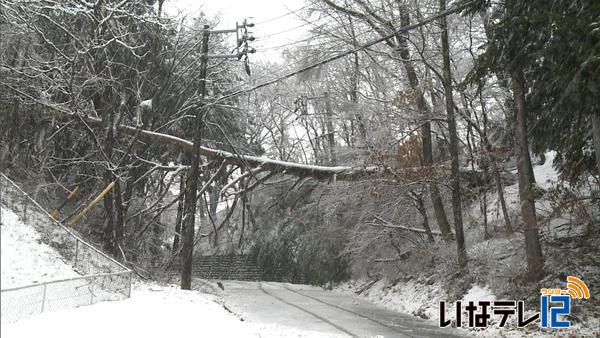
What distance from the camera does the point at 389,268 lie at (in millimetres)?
20859

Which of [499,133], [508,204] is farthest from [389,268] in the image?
[499,133]

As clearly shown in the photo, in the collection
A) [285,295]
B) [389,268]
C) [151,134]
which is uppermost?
[151,134]

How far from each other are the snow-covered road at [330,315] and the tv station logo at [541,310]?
2.36ft

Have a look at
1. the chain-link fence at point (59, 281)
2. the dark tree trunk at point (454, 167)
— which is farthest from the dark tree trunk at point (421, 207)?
the chain-link fence at point (59, 281)

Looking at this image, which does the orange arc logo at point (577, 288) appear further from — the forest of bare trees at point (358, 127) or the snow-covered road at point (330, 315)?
the snow-covered road at point (330, 315)

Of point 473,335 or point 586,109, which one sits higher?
point 586,109

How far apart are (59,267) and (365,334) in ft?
22.7

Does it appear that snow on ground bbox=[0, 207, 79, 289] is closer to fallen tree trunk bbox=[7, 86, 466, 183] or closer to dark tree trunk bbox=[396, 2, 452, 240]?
fallen tree trunk bbox=[7, 86, 466, 183]

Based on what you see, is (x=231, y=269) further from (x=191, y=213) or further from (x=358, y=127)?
(x=191, y=213)

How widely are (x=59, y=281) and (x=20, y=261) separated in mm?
2522

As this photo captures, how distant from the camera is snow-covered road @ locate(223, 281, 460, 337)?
1230 cm

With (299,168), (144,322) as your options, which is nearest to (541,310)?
(144,322)

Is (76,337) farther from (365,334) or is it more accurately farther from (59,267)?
(365,334)

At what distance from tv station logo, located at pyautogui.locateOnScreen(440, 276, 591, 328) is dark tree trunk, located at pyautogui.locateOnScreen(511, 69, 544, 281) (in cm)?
92
